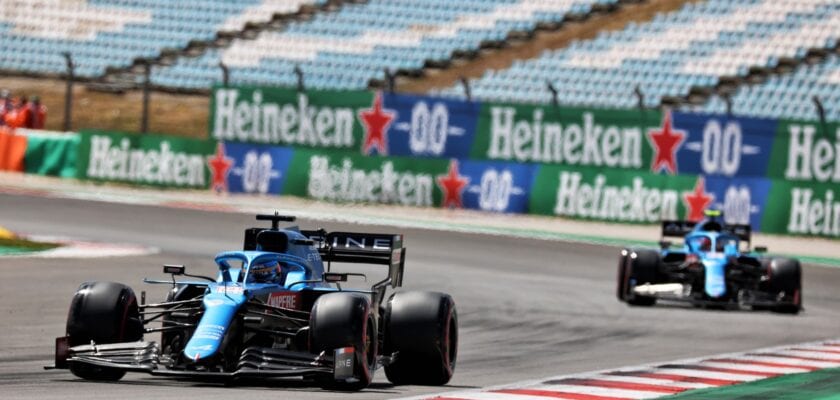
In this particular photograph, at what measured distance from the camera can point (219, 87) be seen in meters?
37.7

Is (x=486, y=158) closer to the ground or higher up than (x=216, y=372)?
higher up

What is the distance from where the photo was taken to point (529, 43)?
148 feet

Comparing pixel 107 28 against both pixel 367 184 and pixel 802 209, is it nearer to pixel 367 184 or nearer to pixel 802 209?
pixel 367 184

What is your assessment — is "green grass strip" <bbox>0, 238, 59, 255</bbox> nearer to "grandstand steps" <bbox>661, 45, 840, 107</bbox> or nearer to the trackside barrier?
the trackside barrier

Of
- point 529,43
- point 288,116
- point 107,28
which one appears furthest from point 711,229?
point 107,28

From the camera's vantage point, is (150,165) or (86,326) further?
(150,165)

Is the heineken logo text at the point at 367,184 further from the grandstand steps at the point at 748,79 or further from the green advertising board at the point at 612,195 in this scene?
the grandstand steps at the point at 748,79

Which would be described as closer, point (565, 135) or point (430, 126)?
point (565, 135)

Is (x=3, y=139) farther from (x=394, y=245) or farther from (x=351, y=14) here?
(x=394, y=245)

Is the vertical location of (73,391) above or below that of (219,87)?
below

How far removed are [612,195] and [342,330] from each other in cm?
2116

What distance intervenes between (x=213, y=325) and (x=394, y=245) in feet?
7.67

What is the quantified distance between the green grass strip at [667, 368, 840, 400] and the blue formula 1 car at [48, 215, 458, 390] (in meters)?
1.81

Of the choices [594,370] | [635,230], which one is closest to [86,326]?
[594,370]
